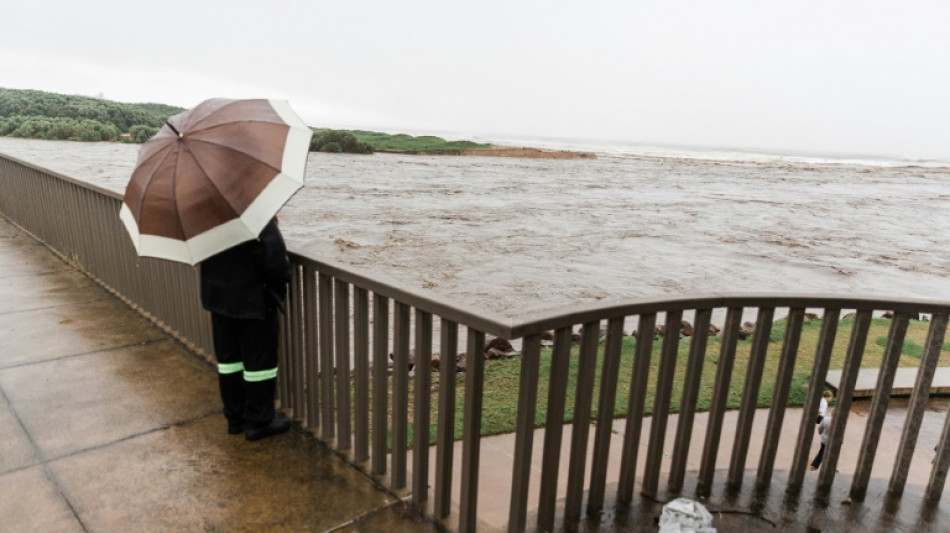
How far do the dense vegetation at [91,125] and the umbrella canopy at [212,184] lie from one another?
6116 cm

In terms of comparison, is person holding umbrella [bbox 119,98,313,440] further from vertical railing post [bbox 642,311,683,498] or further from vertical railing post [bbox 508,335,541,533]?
vertical railing post [bbox 642,311,683,498]

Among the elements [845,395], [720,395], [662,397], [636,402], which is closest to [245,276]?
[636,402]

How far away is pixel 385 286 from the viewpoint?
3.02 metres

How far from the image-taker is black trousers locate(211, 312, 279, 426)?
361cm

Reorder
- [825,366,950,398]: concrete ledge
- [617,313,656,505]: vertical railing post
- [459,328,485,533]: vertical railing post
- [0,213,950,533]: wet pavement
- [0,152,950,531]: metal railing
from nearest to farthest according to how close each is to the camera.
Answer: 1. [459,328,485,533]: vertical railing post
2. [0,152,950,531]: metal railing
3. [617,313,656,505]: vertical railing post
4. [0,213,950,533]: wet pavement
5. [825,366,950,398]: concrete ledge

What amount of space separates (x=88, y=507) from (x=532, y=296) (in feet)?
29.4

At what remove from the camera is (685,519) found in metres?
2.98

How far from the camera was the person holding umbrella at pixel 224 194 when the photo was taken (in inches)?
116

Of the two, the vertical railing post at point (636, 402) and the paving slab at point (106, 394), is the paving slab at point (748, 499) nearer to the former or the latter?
the vertical railing post at point (636, 402)

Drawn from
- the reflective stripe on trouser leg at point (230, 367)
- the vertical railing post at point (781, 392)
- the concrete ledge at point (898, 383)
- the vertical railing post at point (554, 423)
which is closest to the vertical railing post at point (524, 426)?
the vertical railing post at point (554, 423)

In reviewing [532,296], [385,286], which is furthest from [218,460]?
[532,296]

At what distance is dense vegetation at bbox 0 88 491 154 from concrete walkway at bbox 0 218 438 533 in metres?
59.4

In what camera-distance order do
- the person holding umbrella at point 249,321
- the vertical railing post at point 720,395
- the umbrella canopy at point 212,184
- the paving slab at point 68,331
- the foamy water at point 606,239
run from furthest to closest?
the foamy water at point 606,239 → the paving slab at point 68,331 → the person holding umbrella at point 249,321 → the vertical railing post at point 720,395 → the umbrella canopy at point 212,184

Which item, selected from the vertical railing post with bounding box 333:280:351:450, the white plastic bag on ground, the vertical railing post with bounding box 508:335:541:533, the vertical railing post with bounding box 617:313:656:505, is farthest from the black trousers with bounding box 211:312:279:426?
the white plastic bag on ground
